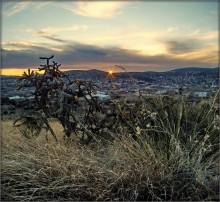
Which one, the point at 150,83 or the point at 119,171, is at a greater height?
the point at 150,83

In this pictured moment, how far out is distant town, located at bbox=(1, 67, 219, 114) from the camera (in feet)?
21.9

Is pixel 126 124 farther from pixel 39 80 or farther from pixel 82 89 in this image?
pixel 39 80

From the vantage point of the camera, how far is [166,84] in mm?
7195

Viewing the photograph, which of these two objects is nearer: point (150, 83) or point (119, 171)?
point (119, 171)

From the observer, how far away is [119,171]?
5125 mm

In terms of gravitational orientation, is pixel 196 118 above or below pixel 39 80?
below

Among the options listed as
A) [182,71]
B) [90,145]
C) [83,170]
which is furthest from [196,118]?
[83,170]

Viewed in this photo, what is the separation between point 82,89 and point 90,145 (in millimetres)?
852

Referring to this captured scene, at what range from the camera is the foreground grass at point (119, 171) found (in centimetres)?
498

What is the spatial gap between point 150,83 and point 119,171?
2.18 m

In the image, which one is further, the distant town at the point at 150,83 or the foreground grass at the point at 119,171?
the distant town at the point at 150,83

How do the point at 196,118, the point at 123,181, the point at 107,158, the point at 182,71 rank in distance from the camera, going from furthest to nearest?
the point at 182,71
the point at 196,118
the point at 107,158
the point at 123,181

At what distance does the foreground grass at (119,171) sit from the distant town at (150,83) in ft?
2.69

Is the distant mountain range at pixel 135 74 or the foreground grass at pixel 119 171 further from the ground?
the distant mountain range at pixel 135 74
